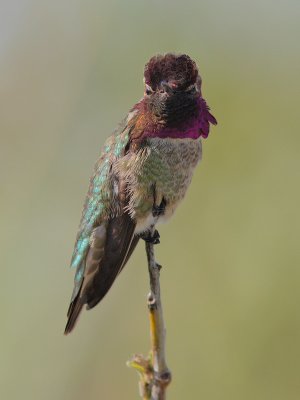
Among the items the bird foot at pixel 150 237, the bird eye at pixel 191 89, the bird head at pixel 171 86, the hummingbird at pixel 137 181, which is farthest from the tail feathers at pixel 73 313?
the bird eye at pixel 191 89

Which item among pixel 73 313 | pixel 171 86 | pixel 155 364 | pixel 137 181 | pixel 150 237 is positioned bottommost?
pixel 155 364

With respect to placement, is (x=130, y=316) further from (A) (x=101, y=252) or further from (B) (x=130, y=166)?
(B) (x=130, y=166)

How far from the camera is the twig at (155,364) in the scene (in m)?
2.13

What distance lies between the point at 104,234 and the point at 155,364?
0.86 metres

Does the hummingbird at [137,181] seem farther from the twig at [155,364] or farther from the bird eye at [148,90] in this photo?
the twig at [155,364]

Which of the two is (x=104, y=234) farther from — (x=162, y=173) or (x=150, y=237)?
(x=162, y=173)

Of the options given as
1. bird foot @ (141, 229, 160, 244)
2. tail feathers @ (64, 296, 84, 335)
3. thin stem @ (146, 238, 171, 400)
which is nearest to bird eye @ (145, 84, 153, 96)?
bird foot @ (141, 229, 160, 244)

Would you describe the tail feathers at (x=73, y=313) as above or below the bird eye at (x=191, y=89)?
below

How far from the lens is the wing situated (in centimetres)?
288

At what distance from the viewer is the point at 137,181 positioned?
2857 millimetres

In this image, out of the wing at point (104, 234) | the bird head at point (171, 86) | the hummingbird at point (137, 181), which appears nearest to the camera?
the bird head at point (171, 86)

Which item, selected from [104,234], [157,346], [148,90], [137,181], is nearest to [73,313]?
[104,234]

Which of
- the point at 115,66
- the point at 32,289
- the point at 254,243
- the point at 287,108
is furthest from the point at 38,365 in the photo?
the point at 287,108

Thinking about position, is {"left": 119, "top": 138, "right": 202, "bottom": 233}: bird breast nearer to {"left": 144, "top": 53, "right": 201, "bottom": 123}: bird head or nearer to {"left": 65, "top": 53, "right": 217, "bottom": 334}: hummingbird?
{"left": 65, "top": 53, "right": 217, "bottom": 334}: hummingbird
